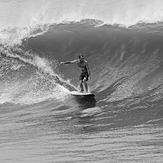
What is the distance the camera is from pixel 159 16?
23953mm

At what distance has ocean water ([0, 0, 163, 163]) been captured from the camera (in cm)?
1220

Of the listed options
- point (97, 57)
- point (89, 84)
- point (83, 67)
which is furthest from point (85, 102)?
point (97, 57)

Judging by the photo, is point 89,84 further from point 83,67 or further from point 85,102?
point 85,102

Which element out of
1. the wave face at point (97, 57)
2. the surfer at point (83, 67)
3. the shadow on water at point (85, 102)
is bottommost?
the shadow on water at point (85, 102)

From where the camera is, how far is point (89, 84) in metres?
19.1

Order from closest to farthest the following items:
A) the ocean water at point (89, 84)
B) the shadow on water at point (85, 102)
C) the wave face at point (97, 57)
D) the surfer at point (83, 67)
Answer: the ocean water at point (89, 84) → the shadow on water at point (85, 102) → the surfer at point (83, 67) → the wave face at point (97, 57)

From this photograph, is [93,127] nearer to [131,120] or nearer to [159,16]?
[131,120]

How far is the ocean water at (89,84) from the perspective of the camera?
1220 centimetres

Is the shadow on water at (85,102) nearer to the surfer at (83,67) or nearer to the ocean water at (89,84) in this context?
the ocean water at (89,84)

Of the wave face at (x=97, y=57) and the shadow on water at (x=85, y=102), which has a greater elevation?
the wave face at (x=97, y=57)

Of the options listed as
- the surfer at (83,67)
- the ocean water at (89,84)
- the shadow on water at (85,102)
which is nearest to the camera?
the ocean water at (89,84)

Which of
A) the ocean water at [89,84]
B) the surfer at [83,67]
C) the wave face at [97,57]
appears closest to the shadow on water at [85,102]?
the ocean water at [89,84]

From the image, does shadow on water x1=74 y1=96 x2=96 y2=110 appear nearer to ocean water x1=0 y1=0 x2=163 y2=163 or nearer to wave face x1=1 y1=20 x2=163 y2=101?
ocean water x1=0 y1=0 x2=163 y2=163

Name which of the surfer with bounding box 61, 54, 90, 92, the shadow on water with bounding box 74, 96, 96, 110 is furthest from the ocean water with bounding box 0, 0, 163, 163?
the surfer with bounding box 61, 54, 90, 92
